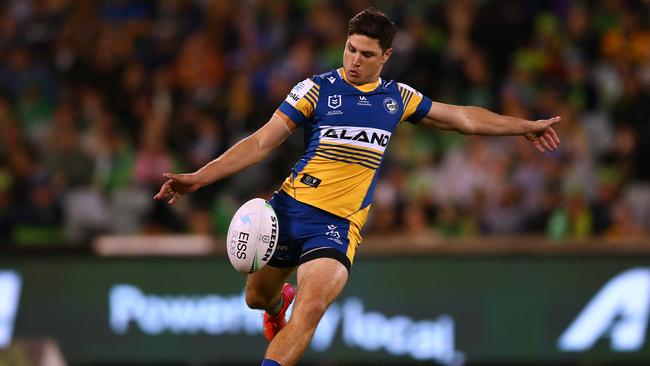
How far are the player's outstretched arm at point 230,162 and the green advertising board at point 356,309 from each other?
19.9ft

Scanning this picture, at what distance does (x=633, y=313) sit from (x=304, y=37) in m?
6.05

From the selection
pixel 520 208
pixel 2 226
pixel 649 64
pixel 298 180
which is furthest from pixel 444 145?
pixel 298 180

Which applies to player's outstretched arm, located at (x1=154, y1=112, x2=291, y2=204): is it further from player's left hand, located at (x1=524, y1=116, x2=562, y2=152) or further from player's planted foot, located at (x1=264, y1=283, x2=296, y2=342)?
player's left hand, located at (x1=524, y1=116, x2=562, y2=152)

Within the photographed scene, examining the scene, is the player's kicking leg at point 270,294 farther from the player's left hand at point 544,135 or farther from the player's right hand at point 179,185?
the player's left hand at point 544,135

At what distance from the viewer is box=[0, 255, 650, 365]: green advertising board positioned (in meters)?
14.7

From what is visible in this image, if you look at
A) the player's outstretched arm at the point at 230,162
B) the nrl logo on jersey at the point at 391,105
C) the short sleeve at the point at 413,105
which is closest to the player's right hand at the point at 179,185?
the player's outstretched arm at the point at 230,162

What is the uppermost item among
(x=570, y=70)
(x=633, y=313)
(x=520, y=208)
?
(x=570, y=70)

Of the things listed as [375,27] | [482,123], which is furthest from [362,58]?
[482,123]

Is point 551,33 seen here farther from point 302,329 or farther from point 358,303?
point 302,329

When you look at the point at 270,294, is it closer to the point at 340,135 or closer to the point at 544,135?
the point at 340,135

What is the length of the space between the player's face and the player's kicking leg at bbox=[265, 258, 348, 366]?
4.34ft

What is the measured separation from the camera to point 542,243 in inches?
580

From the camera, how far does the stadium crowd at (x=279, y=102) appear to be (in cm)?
1555

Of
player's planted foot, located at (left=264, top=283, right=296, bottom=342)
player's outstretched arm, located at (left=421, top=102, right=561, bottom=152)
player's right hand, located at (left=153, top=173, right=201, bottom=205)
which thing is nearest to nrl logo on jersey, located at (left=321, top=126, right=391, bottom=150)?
player's outstretched arm, located at (left=421, top=102, right=561, bottom=152)
